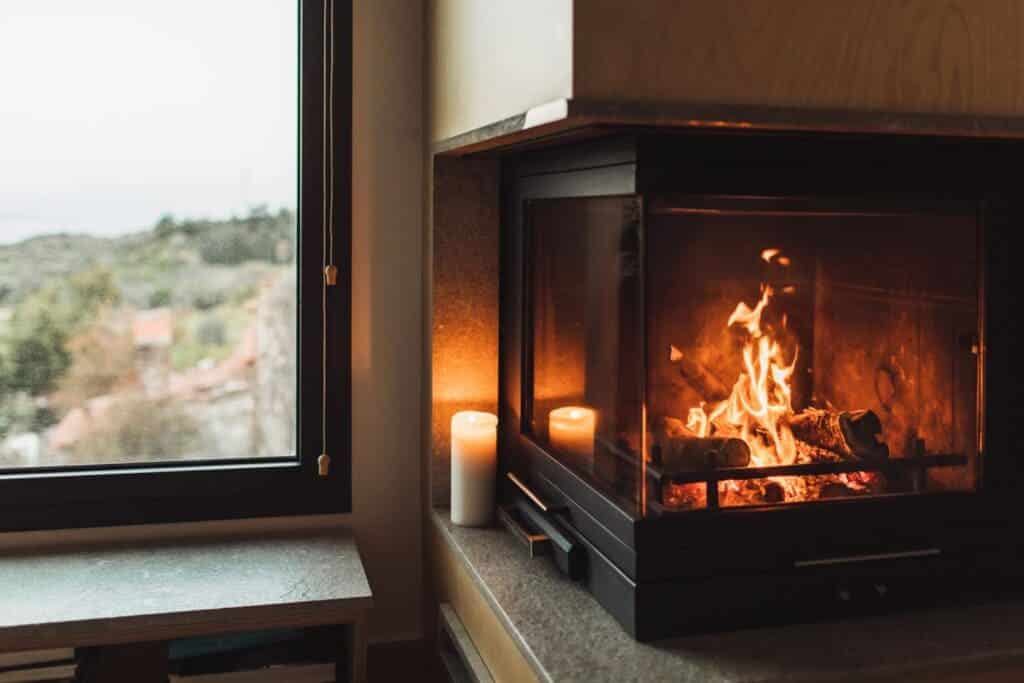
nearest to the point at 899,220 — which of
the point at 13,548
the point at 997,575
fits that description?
the point at 997,575

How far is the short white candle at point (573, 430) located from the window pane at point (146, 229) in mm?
676

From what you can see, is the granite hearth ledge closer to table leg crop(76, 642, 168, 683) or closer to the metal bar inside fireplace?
the metal bar inside fireplace

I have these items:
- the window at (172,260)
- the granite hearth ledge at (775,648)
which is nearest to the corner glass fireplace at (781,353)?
the granite hearth ledge at (775,648)

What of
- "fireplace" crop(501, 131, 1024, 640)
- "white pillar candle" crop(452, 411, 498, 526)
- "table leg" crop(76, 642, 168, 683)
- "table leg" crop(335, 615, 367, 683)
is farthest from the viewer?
"table leg" crop(76, 642, 168, 683)

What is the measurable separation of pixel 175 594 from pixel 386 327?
0.70 meters

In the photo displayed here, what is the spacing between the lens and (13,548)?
2.30 m

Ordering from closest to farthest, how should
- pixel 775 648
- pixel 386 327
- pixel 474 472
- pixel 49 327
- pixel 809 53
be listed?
1. pixel 809 53
2. pixel 775 648
3. pixel 474 472
4. pixel 49 327
5. pixel 386 327

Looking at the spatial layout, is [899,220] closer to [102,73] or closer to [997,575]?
[997,575]

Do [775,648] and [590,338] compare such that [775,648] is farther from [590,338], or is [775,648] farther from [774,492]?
[590,338]

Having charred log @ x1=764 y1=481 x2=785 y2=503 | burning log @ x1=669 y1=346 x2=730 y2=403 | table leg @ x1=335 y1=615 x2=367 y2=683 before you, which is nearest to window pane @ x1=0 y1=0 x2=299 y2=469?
table leg @ x1=335 y1=615 x2=367 y2=683

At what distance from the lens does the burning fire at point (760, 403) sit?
1.82 metres

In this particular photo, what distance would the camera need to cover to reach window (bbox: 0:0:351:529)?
7.52 ft

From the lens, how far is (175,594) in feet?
6.78

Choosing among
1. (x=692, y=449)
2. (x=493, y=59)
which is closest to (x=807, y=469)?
(x=692, y=449)
